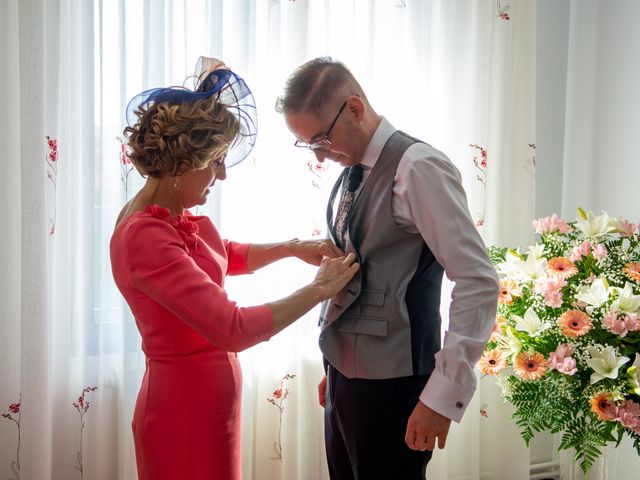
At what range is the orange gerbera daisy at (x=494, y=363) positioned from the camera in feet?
6.34

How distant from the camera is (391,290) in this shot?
4.34ft

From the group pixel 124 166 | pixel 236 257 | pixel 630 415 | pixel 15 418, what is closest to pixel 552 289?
pixel 630 415

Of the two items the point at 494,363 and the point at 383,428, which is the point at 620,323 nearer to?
the point at 494,363

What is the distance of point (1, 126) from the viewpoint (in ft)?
6.15

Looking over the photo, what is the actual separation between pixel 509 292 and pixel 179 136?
1.21 metres

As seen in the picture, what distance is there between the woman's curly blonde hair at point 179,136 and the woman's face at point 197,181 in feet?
0.11

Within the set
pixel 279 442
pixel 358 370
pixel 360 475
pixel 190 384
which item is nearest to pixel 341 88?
pixel 358 370

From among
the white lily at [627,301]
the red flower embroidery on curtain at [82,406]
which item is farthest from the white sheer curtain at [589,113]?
the red flower embroidery on curtain at [82,406]

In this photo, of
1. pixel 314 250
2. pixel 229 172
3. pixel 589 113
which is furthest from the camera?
pixel 589 113

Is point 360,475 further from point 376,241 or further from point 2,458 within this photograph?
point 2,458

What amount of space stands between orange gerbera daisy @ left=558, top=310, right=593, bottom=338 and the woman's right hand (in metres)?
0.79

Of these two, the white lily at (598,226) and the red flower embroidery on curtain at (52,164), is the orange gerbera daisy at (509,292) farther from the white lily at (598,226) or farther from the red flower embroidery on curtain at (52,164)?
the red flower embroidery on curtain at (52,164)

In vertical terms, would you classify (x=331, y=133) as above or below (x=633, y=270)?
above

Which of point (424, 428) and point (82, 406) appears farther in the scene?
point (82, 406)
